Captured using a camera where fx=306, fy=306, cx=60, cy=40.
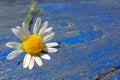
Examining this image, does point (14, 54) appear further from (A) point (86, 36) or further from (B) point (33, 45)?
(A) point (86, 36)

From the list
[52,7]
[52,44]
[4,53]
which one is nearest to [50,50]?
[52,44]

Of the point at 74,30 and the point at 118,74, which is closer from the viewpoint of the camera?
the point at 118,74

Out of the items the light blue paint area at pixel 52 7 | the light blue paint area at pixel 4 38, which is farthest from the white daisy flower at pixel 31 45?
the light blue paint area at pixel 52 7

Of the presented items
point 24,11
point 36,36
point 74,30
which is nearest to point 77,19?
point 74,30

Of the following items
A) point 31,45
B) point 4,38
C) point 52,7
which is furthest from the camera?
point 52,7

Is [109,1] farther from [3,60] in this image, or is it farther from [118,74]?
[3,60]

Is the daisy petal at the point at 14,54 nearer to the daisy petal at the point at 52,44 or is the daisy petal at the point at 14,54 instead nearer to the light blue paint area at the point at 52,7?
the daisy petal at the point at 52,44
